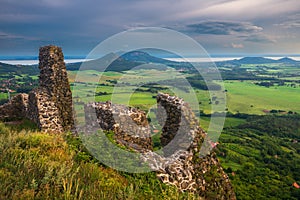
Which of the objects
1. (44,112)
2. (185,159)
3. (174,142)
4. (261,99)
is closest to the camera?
(185,159)

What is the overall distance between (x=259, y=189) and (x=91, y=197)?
54.0 meters

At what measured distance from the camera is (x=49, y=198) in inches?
204

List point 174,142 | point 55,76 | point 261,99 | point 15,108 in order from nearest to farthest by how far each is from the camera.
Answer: point 174,142 < point 55,76 < point 15,108 < point 261,99

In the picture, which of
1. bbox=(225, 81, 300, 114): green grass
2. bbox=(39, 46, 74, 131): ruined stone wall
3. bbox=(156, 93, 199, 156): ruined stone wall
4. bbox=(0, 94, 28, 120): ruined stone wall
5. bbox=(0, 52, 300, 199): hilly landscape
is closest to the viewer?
bbox=(0, 52, 300, 199): hilly landscape

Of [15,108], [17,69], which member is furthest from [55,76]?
[17,69]

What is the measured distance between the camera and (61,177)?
5887mm

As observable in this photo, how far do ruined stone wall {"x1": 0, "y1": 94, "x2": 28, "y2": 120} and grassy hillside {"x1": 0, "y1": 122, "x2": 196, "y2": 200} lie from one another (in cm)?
1279

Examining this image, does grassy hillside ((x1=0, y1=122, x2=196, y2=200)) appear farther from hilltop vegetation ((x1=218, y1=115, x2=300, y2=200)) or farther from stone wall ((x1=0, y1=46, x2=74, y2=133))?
hilltop vegetation ((x1=218, y1=115, x2=300, y2=200))

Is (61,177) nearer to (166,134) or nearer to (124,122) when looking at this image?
(124,122)

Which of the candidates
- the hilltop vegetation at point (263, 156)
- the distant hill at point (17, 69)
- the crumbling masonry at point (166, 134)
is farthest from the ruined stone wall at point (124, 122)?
the distant hill at point (17, 69)

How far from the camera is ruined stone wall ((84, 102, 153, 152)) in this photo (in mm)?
11883

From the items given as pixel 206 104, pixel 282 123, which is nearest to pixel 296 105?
pixel 282 123

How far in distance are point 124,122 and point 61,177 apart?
6285 mm

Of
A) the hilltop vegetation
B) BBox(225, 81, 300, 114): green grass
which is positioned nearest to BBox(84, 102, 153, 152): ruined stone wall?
the hilltop vegetation
